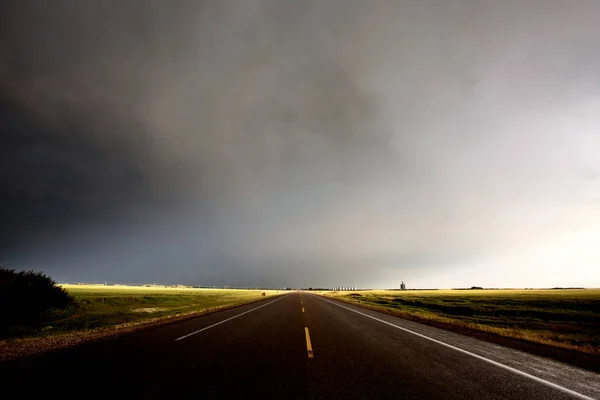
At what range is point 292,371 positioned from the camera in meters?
6.00

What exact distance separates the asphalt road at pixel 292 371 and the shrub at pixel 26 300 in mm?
9365

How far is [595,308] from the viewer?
107 feet

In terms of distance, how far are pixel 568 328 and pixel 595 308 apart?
17.0 m

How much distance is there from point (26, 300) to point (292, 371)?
61.2 ft

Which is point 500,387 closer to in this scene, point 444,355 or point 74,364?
point 444,355

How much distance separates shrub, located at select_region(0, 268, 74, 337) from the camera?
47.7 feet

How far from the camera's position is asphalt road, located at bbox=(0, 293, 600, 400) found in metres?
4.86

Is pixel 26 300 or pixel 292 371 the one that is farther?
pixel 26 300

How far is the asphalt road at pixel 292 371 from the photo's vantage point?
4859mm

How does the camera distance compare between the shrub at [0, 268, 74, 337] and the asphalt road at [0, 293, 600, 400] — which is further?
the shrub at [0, 268, 74, 337]

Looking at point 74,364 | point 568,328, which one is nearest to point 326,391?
point 74,364

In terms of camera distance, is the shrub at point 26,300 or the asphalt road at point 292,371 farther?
the shrub at point 26,300

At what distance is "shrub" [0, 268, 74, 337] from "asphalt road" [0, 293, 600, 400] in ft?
30.7

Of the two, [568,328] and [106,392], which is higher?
[106,392]
